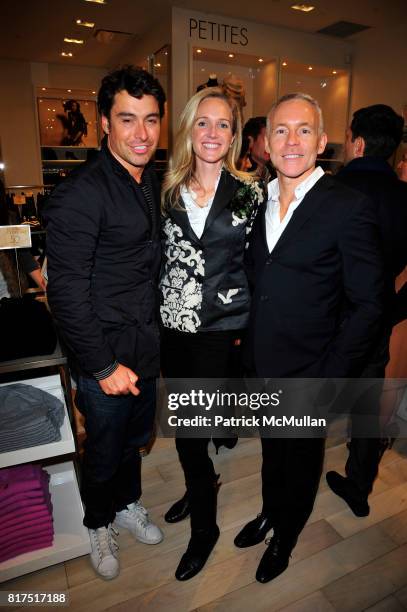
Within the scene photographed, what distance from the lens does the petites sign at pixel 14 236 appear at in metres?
1.76

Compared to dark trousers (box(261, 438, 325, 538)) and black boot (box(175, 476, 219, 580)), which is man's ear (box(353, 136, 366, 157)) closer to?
dark trousers (box(261, 438, 325, 538))

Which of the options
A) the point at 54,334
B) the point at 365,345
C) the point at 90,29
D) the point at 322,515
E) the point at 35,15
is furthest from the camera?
the point at 90,29

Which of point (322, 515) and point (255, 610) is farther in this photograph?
point (322, 515)

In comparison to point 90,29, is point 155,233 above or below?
below

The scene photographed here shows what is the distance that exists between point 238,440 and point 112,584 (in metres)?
1.16

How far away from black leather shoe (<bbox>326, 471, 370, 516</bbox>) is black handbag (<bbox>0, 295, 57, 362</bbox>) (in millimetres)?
1638

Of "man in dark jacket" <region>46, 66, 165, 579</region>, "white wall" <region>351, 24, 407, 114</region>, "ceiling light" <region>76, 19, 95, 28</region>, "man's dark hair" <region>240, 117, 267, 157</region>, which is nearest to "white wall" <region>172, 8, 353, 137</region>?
"white wall" <region>351, 24, 407, 114</region>

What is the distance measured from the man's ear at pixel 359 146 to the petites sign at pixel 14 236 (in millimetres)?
1620

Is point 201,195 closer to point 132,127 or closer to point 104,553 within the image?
point 132,127

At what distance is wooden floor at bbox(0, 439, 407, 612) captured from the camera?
5.29 ft

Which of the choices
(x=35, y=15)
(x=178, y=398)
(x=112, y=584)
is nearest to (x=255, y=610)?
(x=112, y=584)

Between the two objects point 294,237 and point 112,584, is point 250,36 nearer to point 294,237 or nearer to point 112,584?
point 294,237

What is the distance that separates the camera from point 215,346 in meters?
1.65

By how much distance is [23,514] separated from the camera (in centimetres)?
167
